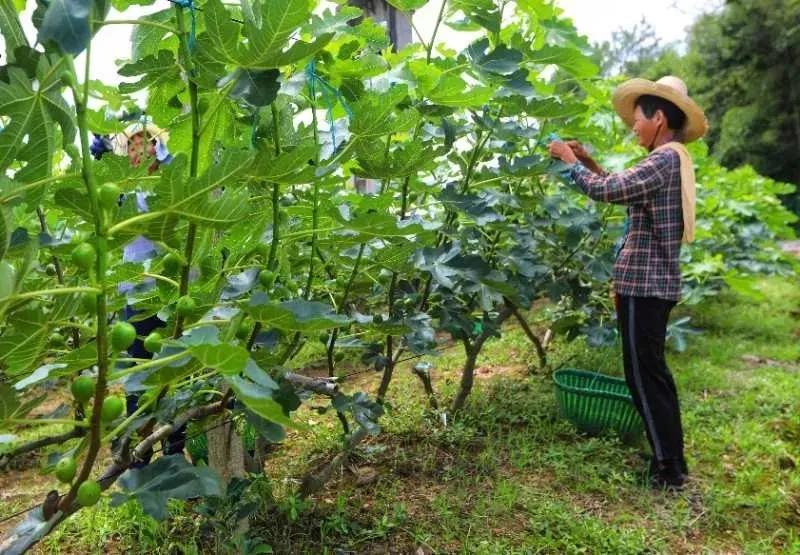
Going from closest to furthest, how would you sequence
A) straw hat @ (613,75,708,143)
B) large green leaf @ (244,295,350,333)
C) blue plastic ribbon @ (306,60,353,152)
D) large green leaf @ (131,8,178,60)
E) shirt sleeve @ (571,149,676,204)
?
large green leaf @ (244,295,350,333) → large green leaf @ (131,8,178,60) → blue plastic ribbon @ (306,60,353,152) → shirt sleeve @ (571,149,676,204) → straw hat @ (613,75,708,143)

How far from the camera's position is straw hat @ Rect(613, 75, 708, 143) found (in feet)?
8.75

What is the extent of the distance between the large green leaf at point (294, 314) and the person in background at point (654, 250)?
1.90m

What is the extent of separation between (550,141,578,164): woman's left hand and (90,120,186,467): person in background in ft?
5.30

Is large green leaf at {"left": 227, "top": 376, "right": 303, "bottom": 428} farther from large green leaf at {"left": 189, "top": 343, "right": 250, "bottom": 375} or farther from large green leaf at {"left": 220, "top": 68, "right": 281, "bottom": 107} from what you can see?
large green leaf at {"left": 220, "top": 68, "right": 281, "bottom": 107}

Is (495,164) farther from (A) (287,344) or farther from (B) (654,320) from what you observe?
(A) (287,344)

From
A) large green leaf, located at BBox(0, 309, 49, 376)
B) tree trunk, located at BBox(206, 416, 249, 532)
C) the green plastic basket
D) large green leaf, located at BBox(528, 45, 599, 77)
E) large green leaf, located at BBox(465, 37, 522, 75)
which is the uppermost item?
large green leaf, located at BBox(528, 45, 599, 77)

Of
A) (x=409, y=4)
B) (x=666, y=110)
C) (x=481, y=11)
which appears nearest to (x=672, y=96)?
(x=666, y=110)

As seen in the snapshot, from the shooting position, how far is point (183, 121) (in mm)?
1200

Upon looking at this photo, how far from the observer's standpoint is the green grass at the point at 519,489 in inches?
80.4

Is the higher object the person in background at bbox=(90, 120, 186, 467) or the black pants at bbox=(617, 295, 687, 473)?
the person in background at bbox=(90, 120, 186, 467)

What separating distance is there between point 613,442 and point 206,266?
2.31 m

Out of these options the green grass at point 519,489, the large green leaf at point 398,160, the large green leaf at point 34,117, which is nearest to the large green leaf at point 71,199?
the large green leaf at point 34,117

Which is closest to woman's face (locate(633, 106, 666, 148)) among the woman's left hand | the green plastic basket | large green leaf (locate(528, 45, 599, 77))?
the woman's left hand

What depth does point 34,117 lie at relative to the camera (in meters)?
0.79
